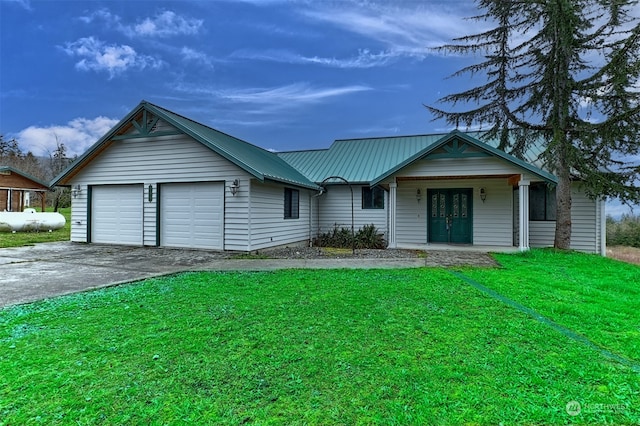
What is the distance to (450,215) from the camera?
13906 millimetres

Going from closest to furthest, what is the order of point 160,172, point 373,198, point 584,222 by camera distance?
point 160,172 → point 584,222 → point 373,198

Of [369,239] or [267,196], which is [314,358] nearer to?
[267,196]

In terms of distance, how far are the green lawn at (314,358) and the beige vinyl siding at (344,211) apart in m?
9.28

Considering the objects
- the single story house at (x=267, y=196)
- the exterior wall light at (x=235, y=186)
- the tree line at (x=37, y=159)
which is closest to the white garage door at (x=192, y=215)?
the single story house at (x=267, y=196)

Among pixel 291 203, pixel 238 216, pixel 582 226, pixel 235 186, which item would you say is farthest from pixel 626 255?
pixel 235 186

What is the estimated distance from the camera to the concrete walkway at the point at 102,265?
624 cm

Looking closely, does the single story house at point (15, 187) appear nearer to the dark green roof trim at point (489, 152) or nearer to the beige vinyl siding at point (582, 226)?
the dark green roof trim at point (489, 152)

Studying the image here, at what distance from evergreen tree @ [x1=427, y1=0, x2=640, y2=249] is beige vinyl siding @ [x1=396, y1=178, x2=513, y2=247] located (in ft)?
5.35

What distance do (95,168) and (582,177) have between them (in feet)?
59.9

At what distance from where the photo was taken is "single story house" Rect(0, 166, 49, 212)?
65.4ft

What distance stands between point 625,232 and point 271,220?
20.5 m

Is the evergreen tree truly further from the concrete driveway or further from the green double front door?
the concrete driveway

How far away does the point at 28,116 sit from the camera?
103ft

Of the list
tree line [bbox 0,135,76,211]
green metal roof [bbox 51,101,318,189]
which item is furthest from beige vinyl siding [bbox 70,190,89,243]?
tree line [bbox 0,135,76,211]
